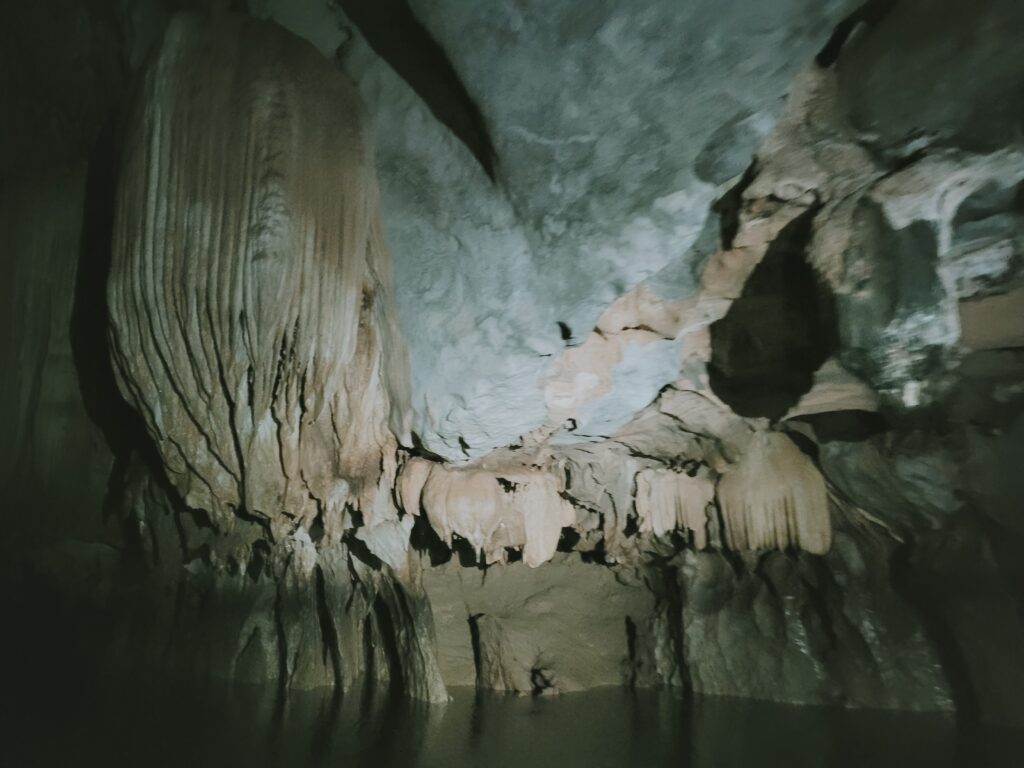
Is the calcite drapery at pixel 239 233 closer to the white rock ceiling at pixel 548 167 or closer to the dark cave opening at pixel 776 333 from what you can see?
the white rock ceiling at pixel 548 167

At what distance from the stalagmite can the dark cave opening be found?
1.88 feet

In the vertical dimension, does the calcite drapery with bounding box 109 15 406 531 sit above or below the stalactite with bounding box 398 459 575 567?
above

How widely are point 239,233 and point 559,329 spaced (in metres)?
1.39

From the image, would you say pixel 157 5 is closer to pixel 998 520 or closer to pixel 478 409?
pixel 478 409

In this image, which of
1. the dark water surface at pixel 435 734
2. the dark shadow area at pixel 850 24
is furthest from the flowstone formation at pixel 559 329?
the dark water surface at pixel 435 734

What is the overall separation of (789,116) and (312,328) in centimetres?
194

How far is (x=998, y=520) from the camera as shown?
4750 millimetres

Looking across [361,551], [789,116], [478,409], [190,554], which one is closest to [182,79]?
[478,409]

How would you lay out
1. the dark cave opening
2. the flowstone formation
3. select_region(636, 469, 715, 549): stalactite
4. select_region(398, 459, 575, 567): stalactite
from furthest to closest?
select_region(636, 469, 715, 549): stalactite < select_region(398, 459, 575, 567): stalactite < the dark cave opening < the flowstone formation

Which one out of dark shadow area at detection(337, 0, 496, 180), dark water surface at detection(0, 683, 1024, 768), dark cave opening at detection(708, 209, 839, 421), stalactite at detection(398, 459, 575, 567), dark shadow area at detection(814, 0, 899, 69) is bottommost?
dark water surface at detection(0, 683, 1024, 768)

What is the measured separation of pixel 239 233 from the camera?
8.75ft

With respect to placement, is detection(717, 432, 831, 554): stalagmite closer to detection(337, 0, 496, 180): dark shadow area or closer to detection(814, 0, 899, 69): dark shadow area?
detection(814, 0, 899, 69): dark shadow area

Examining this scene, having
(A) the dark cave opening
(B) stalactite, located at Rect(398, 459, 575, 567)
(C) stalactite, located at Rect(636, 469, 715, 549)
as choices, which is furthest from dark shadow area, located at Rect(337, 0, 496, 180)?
(C) stalactite, located at Rect(636, 469, 715, 549)

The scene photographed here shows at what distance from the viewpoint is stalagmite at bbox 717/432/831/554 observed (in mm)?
5145
